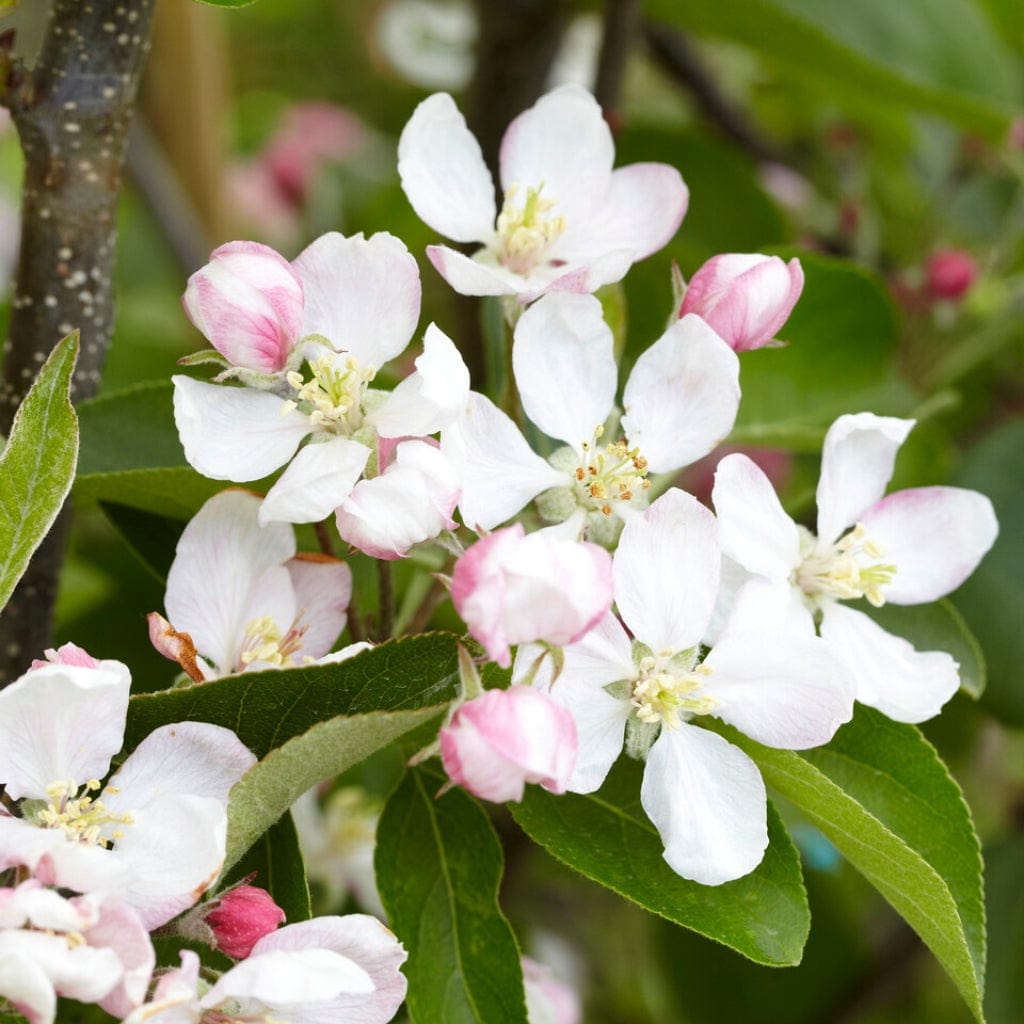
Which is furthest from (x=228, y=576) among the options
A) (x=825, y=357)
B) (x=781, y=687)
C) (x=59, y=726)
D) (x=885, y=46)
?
(x=885, y=46)

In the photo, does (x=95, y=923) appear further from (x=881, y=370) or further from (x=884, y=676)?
(x=881, y=370)

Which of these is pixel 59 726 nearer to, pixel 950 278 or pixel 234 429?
pixel 234 429

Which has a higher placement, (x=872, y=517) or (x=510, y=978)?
(x=872, y=517)

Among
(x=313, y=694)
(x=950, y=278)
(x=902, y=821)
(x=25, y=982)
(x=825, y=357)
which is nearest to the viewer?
(x=25, y=982)

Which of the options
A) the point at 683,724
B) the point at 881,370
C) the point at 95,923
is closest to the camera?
the point at 95,923

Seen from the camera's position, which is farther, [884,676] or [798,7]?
[798,7]

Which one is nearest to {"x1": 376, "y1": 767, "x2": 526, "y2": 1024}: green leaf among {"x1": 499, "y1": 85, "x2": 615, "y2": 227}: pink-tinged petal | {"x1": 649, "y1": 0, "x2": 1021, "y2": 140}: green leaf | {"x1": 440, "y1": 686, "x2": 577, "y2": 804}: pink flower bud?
{"x1": 440, "y1": 686, "x2": 577, "y2": 804}: pink flower bud

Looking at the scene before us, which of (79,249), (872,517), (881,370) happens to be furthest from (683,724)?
(881,370)

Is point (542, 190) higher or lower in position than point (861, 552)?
higher
